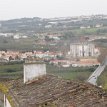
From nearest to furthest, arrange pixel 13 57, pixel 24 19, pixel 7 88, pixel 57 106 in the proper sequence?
pixel 57 106, pixel 7 88, pixel 13 57, pixel 24 19

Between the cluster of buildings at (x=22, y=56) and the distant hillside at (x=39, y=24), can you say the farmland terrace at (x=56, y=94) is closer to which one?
the cluster of buildings at (x=22, y=56)

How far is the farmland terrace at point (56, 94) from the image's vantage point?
726 centimetres

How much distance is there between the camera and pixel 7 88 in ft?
34.4

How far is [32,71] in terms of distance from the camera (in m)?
10.9

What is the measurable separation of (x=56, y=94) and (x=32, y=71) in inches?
103

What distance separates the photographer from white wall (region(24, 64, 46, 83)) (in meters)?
10.9

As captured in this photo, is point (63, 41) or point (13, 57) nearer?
point (13, 57)

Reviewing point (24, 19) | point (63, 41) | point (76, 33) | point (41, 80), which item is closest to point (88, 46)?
point (63, 41)

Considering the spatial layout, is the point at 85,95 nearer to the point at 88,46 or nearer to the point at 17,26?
the point at 88,46

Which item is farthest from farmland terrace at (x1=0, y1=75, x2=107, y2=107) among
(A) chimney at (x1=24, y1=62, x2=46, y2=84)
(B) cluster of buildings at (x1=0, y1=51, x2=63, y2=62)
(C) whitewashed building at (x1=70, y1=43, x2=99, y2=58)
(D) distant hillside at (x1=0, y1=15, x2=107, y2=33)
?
(D) distant hillside at (x1=0, y1=15, x2=107, y2=33)

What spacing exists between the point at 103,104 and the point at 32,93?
104 inches

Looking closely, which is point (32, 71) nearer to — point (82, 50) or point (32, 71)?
point (32, 71)

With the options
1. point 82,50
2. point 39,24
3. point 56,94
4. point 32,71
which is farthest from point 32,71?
point 39,24

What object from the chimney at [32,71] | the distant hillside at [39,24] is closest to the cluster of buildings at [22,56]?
the chimney at [32,71]
